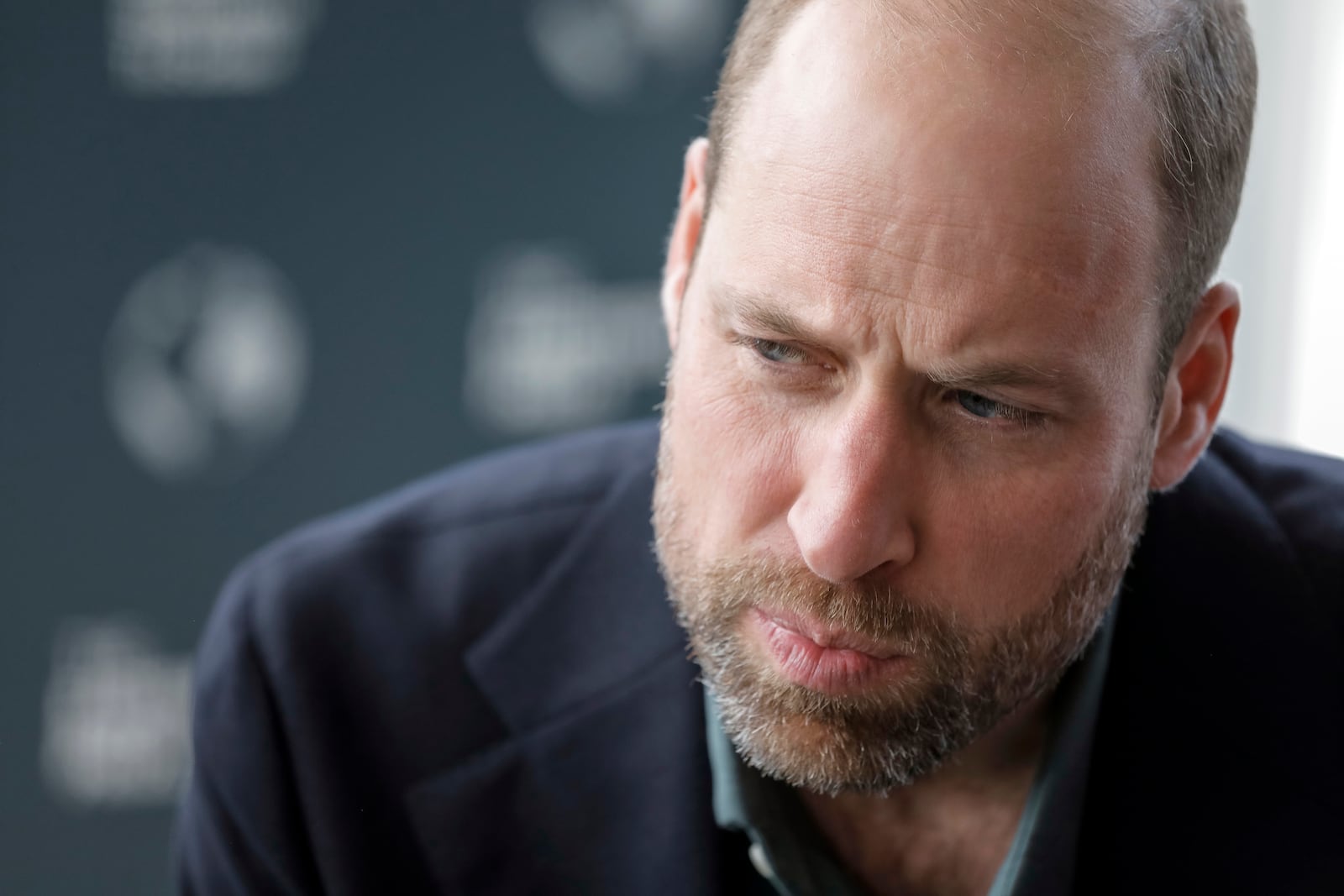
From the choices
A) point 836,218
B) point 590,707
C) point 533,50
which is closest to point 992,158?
point 836,218

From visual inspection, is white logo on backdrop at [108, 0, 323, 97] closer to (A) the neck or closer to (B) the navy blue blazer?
(B) the navy blue blazer

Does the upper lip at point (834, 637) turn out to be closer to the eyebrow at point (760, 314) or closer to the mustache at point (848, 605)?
the mustache at point (848, 605)

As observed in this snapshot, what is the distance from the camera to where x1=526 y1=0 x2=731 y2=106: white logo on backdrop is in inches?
95.6

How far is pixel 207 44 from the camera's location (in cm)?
228

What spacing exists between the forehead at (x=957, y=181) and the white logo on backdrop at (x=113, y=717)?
1669 millimetres

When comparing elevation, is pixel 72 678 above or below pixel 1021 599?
below

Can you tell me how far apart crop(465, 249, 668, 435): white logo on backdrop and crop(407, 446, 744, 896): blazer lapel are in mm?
1116

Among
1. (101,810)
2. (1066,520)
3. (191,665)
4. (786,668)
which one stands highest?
(1066,520)

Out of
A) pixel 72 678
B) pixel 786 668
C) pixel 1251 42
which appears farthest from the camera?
pixel 72 678

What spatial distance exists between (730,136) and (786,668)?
454mm

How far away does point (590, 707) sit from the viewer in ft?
4.50

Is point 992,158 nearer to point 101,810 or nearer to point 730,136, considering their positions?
point 730,136

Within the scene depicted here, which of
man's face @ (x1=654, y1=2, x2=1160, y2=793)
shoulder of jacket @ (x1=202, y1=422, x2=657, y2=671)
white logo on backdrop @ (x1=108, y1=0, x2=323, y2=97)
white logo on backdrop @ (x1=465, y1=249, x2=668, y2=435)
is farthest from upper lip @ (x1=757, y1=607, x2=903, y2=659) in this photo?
white logo on backdrop @ (x1=108, y1=0, x2=323, y2=97)

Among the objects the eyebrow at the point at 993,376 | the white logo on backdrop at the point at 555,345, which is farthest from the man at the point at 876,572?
the white logo on backdrop at the point at 555,345
